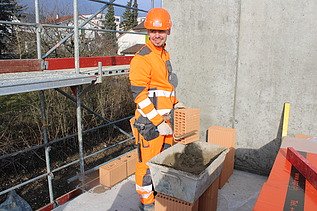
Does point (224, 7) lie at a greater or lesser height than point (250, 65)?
greater

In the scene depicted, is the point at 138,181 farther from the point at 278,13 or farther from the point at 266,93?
the point at 278,13

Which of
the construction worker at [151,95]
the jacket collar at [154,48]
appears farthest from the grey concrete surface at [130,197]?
the jacket collar at [154,48]

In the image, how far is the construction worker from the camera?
9.27 feet

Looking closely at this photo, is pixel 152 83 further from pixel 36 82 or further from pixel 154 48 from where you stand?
pixel 36 82

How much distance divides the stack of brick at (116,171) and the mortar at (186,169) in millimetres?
1082

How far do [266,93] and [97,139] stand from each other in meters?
6.30

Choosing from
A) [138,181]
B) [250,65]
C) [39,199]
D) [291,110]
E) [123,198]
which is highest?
[250,65]

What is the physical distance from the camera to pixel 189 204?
8.43 feet

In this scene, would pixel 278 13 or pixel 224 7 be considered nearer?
pixel 278 13

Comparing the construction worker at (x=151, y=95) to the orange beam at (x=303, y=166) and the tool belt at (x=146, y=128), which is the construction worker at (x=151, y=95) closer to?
the tool belt at (x=146, y=128)

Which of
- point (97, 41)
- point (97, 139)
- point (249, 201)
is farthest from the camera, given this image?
point (97, 41)

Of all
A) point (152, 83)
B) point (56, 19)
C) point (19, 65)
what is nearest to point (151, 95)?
point (152, 83)

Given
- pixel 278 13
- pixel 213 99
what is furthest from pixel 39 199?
pixel 278 13

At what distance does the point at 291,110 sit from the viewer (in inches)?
145
